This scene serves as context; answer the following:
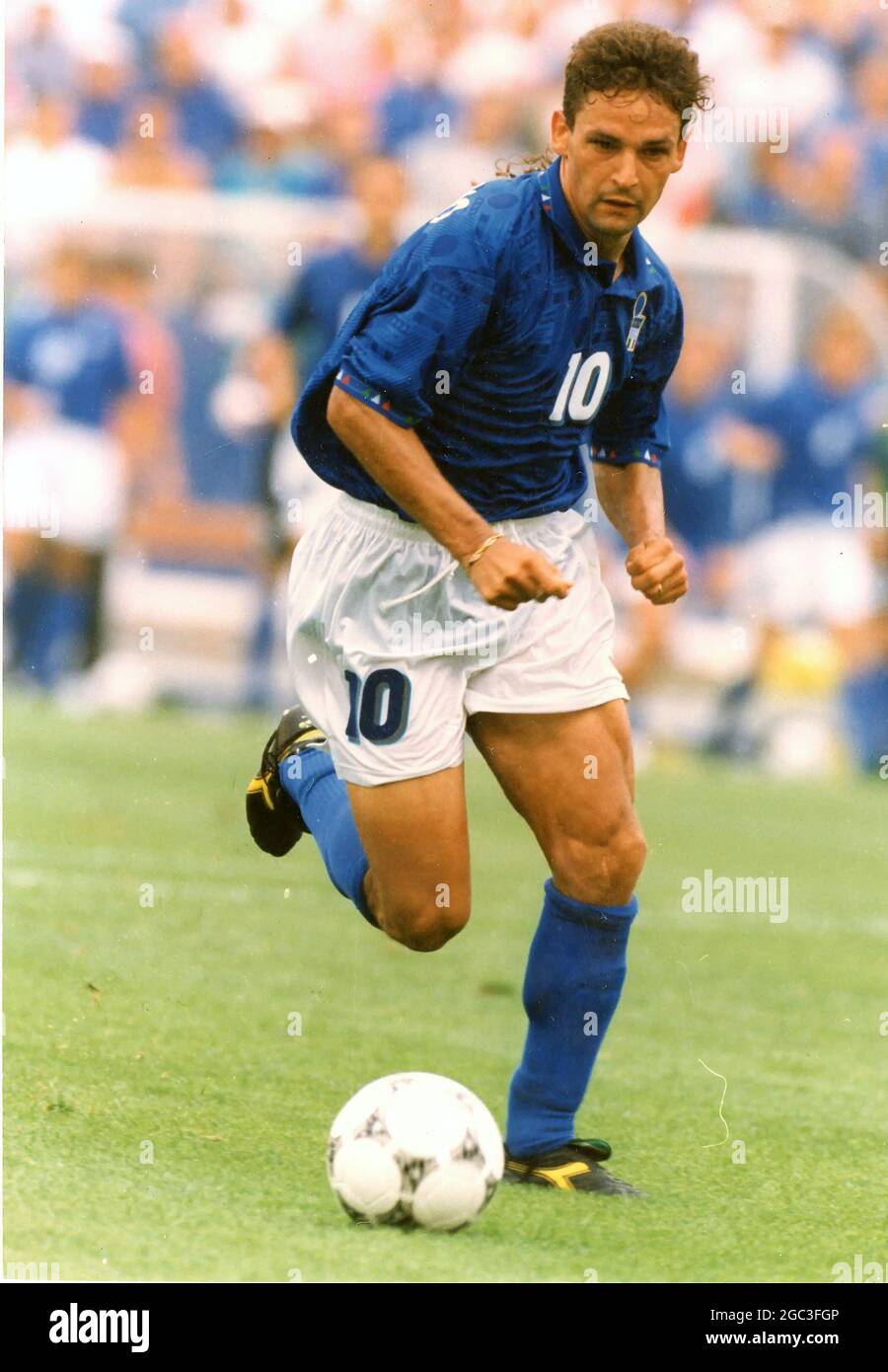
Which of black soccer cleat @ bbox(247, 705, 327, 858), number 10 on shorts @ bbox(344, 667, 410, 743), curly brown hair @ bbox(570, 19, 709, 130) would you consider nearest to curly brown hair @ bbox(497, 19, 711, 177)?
curly brown hair @ bbox(570, 19, 709, 130)

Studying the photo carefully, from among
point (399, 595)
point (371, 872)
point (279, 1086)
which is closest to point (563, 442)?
point (399, 595)

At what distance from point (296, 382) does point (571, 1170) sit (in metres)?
7.99

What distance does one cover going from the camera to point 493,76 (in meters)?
12.1

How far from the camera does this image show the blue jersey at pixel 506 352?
4.00 metres

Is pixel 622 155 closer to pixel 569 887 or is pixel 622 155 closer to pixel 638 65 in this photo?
pixel 638 65

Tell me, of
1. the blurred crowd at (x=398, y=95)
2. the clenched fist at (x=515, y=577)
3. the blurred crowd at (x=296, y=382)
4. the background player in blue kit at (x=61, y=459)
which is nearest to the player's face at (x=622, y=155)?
the clenched fist at (x=515, y=577)

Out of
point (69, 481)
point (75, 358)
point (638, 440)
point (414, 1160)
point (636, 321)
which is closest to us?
point (414, 1160)

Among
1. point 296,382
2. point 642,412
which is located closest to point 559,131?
point 642,412

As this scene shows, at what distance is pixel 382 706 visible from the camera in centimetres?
439

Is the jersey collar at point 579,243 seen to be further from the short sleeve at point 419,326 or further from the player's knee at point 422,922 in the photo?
the player's knee at point 422,922

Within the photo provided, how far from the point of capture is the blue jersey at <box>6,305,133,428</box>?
12.1 meters

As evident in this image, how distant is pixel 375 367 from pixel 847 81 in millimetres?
9207

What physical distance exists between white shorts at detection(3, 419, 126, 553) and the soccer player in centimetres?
772

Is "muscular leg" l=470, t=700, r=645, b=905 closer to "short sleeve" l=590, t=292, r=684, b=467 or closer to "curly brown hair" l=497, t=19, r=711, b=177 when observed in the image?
"short sleeve" l=590, t=292, r=684, b=467
